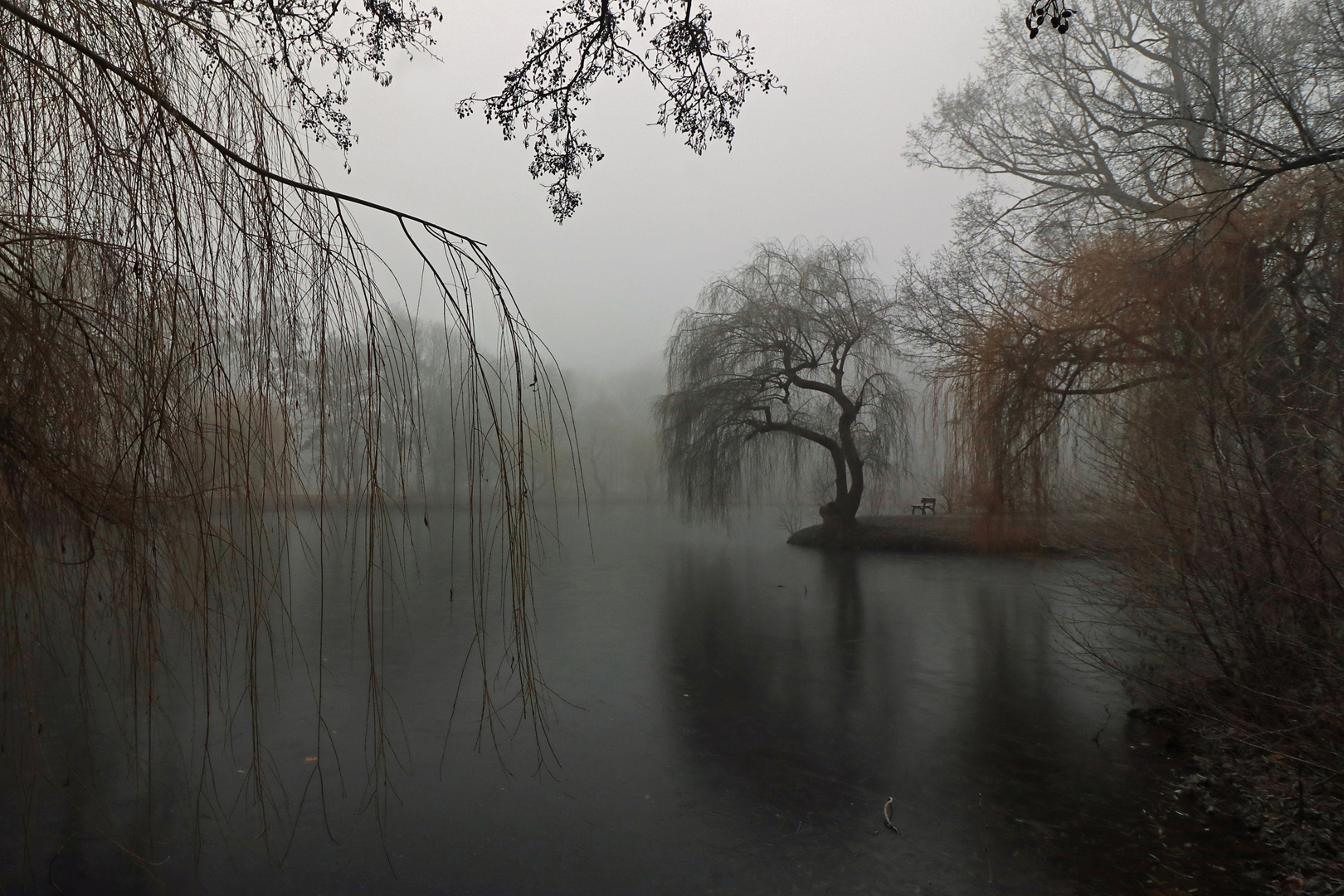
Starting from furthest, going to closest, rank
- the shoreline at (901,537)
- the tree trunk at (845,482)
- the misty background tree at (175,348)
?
the tree trunk at (845,482), the shoreline at (901,537), the misty background tree at (175,348)

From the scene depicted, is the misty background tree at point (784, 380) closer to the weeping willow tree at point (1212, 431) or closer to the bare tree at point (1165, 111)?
the bare tree at point (1165, 111)

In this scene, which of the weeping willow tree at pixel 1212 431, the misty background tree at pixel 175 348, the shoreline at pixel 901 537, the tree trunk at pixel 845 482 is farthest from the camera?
the tree trunk at pixel 845 482

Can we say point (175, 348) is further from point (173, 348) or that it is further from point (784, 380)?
point (784, 380)

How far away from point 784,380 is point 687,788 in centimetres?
1018

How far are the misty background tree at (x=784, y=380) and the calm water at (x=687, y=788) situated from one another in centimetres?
658

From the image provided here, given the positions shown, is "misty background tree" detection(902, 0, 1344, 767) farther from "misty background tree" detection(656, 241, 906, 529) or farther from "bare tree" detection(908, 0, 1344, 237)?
"misty background tree" detection(656, 241, 906, 529)

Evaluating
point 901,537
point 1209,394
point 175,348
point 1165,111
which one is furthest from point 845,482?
point 175,348

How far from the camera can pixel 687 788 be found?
10.3 feet

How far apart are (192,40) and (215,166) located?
35 cm

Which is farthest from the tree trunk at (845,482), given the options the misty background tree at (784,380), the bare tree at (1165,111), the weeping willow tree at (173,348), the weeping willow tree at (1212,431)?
the weeping willow tree at (173,348)

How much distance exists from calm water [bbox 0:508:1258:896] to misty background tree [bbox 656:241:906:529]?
21.6ft

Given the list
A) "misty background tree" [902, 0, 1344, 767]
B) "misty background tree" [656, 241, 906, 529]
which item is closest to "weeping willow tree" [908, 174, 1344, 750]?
"misty background tree" [902, 0, 1344, 767]

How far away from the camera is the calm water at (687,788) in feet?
8.02

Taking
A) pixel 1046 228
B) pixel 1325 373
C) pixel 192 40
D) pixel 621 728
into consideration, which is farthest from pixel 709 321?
pixel 192 40
